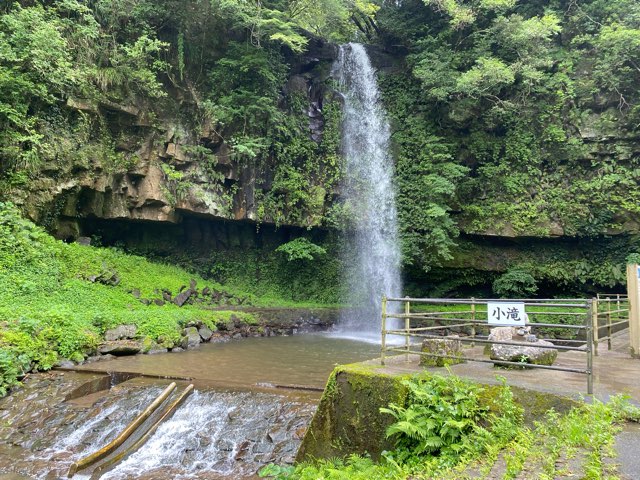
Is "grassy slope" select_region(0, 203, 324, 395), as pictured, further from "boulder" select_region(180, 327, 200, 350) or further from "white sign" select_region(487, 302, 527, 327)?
"white sign" select_region(487, 302, 527, 327)

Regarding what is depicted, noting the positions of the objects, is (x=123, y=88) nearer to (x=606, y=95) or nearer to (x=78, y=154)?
(x=78, y=154)

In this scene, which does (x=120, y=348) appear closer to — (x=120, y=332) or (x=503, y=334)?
(x=120, y=332)

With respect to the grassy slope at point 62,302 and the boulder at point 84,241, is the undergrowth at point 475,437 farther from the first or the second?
the boulder at point 84,241

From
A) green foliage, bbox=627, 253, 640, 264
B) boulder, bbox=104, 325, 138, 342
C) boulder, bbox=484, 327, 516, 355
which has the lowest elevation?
boulder, bbox=104, 325, 138, 342

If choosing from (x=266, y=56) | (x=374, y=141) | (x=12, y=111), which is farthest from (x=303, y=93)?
(x=12, y=111)

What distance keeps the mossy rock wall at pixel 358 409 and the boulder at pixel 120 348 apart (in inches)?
269

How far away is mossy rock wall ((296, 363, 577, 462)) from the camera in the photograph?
403 centimetres

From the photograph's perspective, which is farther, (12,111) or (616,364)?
(12,111)

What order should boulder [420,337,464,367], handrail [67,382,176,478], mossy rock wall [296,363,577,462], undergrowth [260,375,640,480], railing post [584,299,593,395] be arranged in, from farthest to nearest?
handrail [67,382,176,478] < boulder [420,337,464,367] < mossy rock wall [296,363,577,462] < railing post [584,299,593,395] < undergrowth [260,375,640,480]

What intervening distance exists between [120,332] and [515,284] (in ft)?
46.1

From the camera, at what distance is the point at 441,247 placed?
1567 cm

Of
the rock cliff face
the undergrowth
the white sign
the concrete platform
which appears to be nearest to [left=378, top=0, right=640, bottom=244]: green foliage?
the rock cliff face

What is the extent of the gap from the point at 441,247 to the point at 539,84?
750 cm

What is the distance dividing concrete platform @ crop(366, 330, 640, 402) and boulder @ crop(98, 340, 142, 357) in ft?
23.4
